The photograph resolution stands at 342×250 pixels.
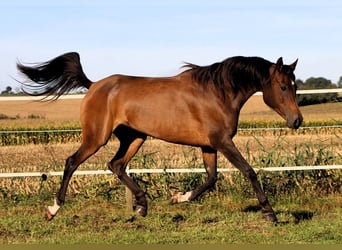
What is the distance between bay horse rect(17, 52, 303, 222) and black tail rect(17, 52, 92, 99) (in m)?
0.50

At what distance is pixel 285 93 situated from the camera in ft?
21.9

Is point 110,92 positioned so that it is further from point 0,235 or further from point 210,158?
point 0,235

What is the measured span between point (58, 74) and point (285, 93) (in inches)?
118

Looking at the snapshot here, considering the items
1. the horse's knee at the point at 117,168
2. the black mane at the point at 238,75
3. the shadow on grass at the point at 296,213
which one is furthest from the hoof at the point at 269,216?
the horse's knee at the point at 117,168

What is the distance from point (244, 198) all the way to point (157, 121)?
217 cm

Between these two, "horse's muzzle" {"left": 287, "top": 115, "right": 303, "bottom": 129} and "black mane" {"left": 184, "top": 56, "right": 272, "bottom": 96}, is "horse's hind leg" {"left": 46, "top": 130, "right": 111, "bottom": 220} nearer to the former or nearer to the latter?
"black mane" {"left": 184, "top": 56, "right": 272, "bottom": 96}

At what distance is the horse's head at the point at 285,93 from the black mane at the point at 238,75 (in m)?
0.15

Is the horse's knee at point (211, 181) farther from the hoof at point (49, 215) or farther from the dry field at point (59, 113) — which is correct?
the dry field at point (59, 113)

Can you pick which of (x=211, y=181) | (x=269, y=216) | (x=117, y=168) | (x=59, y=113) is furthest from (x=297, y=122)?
(x=59, y=113)

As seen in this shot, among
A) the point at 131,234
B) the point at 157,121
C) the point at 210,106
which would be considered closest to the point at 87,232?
the point at 131,234

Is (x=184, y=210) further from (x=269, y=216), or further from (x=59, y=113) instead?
(x=59, y=113)

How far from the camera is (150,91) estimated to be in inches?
282

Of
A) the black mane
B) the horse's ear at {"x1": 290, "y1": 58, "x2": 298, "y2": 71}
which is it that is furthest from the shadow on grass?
the horse's ear at {"x1": 290, "y1": 58, "x2": 298, "y2": 71}

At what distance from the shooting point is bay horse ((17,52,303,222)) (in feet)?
22.0
